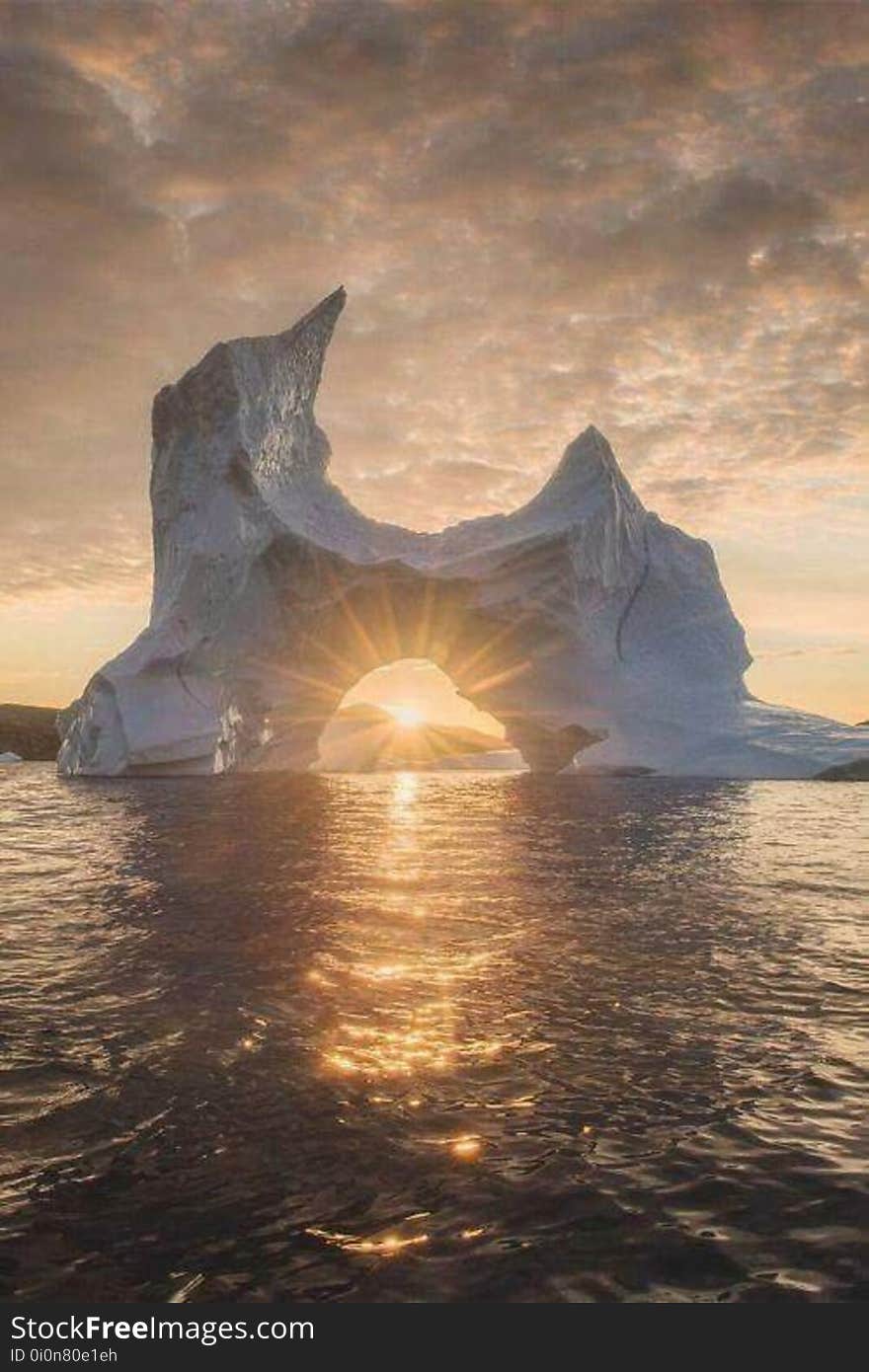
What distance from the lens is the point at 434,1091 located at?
4617 mm

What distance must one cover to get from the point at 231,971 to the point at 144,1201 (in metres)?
3.46

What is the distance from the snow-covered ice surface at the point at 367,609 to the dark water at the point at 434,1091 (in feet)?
73.7

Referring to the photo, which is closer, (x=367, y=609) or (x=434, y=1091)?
(x=434, y=1091)

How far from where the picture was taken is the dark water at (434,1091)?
10.4ft

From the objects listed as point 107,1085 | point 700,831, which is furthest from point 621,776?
point 107,1085

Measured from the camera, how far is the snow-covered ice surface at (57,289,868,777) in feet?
105

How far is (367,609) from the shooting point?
1431 inches

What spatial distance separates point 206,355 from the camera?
103 feet

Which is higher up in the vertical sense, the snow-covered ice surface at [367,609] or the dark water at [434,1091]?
the snow-covered ice surface at [367,609]

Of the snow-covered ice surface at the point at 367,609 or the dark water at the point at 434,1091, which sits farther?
the snow-covered ice surface at the point at 367,609

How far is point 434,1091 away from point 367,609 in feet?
106

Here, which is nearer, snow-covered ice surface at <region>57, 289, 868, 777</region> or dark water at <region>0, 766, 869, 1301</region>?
dark water at <region>0, 766, 869, 1301</region>

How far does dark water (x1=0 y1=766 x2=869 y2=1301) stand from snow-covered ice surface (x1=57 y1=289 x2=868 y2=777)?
884 inches

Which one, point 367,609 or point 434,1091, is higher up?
point 367,609
